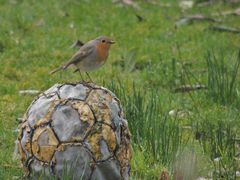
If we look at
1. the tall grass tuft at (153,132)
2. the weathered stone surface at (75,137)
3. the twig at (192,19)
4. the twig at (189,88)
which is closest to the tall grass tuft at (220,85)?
the twig at (189,88)

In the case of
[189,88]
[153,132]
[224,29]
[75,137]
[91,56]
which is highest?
[91,56]

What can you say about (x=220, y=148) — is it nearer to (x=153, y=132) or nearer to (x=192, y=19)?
(x=153, y=132)

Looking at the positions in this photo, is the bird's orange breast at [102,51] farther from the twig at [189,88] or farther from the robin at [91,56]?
the twig at [189,88]

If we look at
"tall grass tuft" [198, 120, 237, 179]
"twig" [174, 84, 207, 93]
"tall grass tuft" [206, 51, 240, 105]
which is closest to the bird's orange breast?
"tall grass tuft" [198, 120, 237, 179]

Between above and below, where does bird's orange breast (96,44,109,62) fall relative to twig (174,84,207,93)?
above

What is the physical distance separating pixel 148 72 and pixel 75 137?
145 inches

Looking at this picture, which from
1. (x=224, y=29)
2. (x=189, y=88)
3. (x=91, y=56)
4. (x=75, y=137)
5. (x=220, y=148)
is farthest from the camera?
(x=224, y=29)

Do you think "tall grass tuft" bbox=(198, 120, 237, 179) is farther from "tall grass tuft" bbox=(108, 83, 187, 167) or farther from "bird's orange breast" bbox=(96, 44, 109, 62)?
"bird's orange breast" bbox=(96, 44, 109, 62)

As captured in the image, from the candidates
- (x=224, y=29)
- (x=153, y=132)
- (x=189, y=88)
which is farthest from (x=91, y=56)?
(x=224, y=29)

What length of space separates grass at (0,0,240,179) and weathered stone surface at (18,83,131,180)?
1.09 ft

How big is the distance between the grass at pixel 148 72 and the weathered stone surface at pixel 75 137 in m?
0.33

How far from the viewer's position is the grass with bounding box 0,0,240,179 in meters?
5.17

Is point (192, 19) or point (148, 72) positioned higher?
point (192, 19)

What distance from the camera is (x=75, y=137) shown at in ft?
14.4
